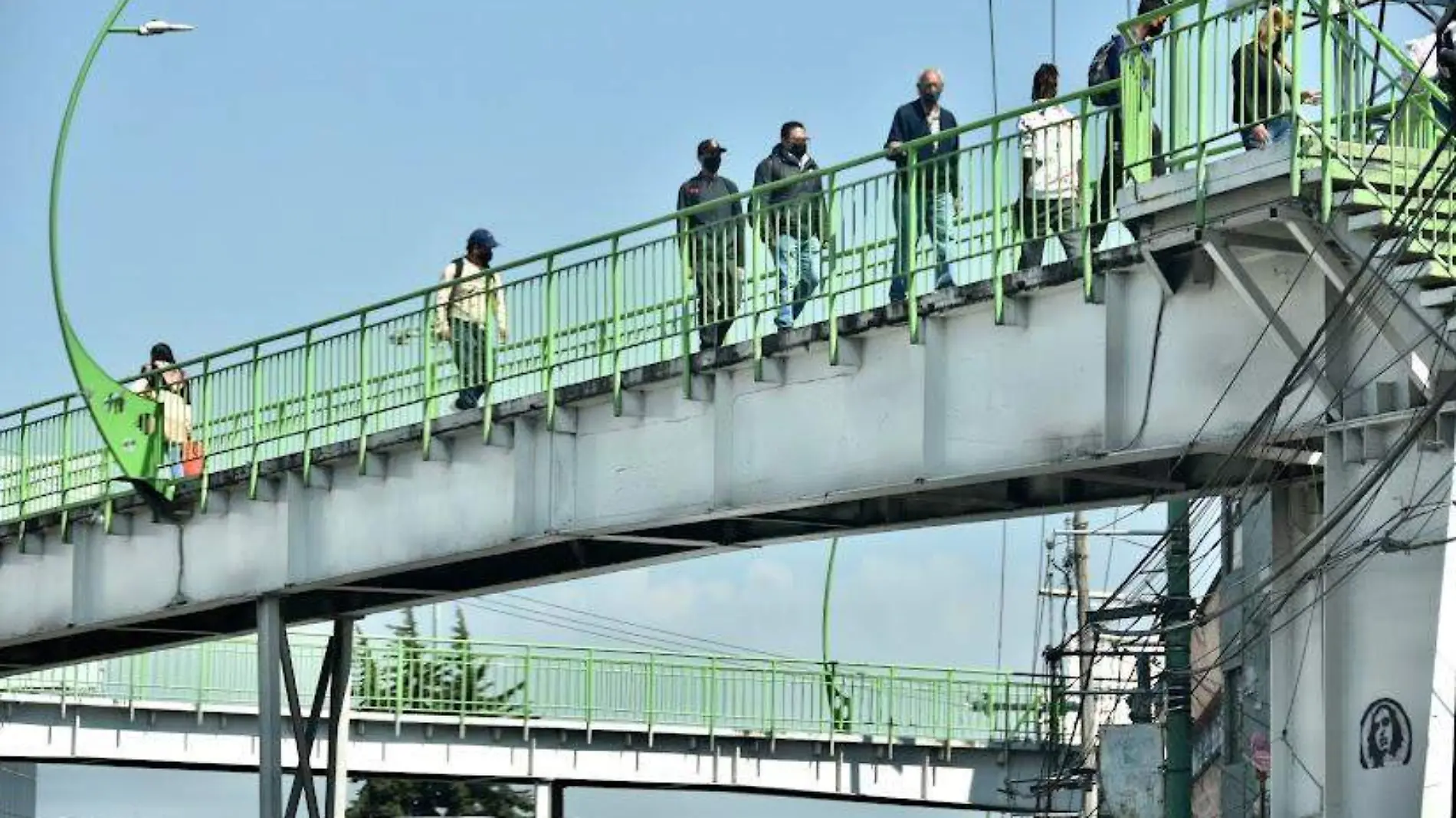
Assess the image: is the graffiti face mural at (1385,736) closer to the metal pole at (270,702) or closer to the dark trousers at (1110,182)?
the dark trousers at (1110,182)

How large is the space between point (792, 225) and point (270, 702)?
9.67 metres

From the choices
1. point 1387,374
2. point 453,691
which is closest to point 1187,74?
point 1387,374

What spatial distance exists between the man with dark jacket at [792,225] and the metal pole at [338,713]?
379 inches

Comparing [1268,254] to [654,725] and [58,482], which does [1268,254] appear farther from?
[654,725]

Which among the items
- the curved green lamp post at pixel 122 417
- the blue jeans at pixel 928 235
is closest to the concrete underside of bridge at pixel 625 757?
the curved green lamp post at pixel 122 417

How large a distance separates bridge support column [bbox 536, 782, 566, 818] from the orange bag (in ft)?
64.7

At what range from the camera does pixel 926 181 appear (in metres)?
22.8

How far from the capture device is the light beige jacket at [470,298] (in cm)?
2761

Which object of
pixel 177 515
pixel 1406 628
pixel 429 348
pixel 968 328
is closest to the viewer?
pixel 1406 628

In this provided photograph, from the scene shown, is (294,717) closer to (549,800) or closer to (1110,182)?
(1110,182)

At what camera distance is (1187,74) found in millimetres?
19625

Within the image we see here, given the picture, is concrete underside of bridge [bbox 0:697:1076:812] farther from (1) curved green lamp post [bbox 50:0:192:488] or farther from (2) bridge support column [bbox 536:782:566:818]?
(1) curved green lamp post [bbox 50:0:192:488]

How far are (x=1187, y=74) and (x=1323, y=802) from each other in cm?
471

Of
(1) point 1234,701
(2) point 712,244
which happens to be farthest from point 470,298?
(1) point 1234,701
